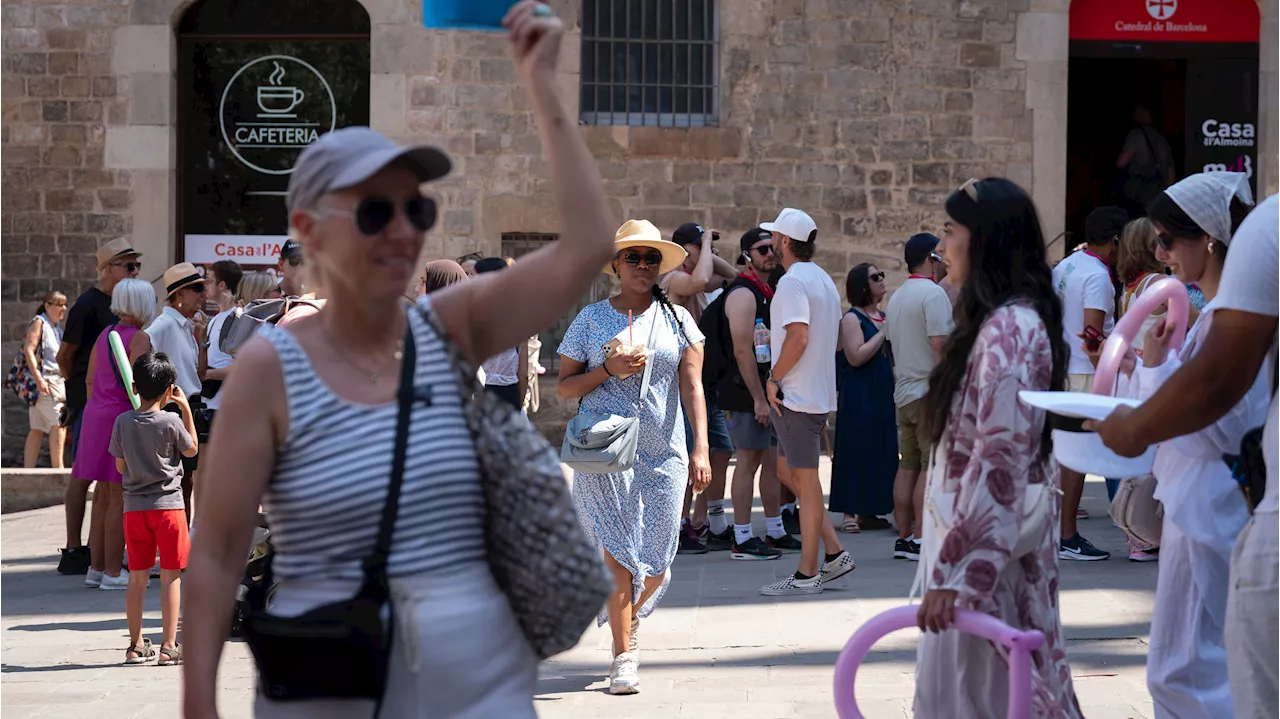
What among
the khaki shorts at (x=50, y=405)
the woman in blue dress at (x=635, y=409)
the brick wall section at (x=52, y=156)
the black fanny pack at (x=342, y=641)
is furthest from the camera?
the brick wall section at (x=52, y=156)

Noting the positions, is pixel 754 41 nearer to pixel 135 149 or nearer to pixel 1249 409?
pixel 135 149

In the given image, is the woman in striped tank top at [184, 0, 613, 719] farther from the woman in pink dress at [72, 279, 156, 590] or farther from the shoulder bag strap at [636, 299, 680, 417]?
the woman in pink dress at [72, 279, 156, 590]

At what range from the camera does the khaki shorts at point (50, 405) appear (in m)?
14.4

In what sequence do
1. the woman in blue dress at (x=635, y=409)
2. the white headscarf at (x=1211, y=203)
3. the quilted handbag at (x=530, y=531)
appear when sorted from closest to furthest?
the quilted handbag at (x=530, y=531)
the white headscarf at (x=1211, y=203)
the woman in blue dress at (x=635, y=409)

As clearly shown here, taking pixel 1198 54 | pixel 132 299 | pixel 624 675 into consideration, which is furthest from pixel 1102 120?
pixel 624 675

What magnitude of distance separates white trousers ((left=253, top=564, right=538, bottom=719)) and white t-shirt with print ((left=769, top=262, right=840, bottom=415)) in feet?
20.6

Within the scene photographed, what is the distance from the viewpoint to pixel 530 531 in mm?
2648

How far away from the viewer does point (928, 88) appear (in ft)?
52.1

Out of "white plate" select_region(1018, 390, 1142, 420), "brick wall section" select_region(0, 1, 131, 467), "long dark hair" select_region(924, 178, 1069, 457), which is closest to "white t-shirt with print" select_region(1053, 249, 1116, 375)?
"long dark hair" select_region(924, 178, 1069, 457)

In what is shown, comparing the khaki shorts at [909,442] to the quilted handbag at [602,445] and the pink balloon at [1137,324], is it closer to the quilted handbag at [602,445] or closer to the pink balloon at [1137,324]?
the quilted handbag at [602,445]

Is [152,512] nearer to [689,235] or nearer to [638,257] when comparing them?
[638,257]

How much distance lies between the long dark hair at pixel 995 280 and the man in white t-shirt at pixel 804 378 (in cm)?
464

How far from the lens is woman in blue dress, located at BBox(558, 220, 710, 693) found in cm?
680

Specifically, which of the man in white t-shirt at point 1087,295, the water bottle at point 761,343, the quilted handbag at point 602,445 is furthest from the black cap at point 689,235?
the quilted handbag at point 602,445
